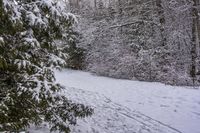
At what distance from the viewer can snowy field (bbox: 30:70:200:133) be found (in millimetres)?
5785

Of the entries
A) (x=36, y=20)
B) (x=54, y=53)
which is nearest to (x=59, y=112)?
(x=54, y=53)

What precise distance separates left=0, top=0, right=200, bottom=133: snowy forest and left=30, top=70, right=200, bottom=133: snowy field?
0.07 feet

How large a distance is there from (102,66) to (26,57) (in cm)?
1217

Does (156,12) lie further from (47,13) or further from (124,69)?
(47,13)

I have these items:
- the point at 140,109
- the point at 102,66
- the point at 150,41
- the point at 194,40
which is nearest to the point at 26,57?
the point at 140,109

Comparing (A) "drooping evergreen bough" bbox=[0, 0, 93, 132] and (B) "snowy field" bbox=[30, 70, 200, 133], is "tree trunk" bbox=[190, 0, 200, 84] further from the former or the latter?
(A) "drooping evergreen bough" bbox=[0, 0, 93, 132]

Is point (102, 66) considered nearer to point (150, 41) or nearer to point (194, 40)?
point (150, 41)

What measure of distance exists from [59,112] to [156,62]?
30.7 feet

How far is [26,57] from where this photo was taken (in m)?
3.83

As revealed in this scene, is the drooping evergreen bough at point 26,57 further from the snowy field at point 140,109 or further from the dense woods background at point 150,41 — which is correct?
the dense woods background at point 150,41

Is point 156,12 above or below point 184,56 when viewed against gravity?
above

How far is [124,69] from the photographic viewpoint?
563 inches

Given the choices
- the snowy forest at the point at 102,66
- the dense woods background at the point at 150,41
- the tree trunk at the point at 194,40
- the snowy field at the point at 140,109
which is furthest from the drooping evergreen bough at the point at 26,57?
the tree trunk at the point at 194,40

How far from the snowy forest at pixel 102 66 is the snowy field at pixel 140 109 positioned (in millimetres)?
22
